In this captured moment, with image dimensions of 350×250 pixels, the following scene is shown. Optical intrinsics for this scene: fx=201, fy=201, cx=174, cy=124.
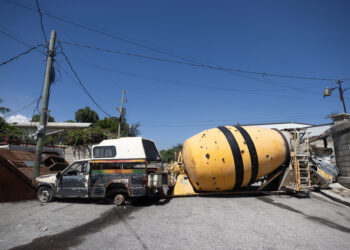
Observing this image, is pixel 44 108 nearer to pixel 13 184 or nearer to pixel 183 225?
pixel 13 184

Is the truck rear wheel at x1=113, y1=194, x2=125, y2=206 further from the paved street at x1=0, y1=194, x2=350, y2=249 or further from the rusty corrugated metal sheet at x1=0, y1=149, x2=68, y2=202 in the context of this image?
the rusty corrugated metal sheet at x1=0, y1=149, x2=68, y2=202

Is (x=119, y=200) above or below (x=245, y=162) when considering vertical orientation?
below

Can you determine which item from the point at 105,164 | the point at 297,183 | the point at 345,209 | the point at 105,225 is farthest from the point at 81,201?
the point at 345,209

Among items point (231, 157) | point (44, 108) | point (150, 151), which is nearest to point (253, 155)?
point (231, 157)

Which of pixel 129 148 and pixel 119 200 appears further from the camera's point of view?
pixel 129 148

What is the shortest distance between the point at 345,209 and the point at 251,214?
3.35m

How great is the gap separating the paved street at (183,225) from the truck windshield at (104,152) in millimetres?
1782

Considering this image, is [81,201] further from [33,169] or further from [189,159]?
[189,159]

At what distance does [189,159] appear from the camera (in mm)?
7637

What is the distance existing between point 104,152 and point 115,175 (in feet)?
3.08

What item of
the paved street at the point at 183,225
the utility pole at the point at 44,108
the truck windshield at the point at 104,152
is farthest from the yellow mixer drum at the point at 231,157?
the utility pole at the point at 44,108

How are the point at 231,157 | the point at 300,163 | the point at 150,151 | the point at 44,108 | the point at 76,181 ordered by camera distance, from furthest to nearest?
the point at 44,108 → the point at 300,163 → the point at 150,151 → the point at 76,181 → the point at 231,157

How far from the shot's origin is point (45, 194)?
7.87 meters

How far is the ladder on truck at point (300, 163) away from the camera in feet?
24.9
